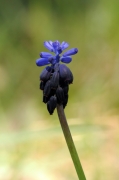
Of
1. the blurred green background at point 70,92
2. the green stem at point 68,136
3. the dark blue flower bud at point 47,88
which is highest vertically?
the blurred green background at point 70,92

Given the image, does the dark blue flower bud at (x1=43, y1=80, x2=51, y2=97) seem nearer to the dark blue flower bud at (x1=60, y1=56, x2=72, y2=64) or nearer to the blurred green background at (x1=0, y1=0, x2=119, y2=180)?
the dark blue flower bud at (x1=60, y1=56, x2=72, y2=64)

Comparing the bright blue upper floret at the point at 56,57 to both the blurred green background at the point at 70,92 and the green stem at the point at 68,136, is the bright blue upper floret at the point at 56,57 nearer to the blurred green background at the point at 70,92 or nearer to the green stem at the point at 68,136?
the green stem at the point at 68,136

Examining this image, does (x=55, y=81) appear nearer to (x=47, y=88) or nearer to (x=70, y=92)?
(x=47, y=88)

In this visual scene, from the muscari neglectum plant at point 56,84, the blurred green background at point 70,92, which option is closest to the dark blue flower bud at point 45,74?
the muscari neglectum plant at point 56,84

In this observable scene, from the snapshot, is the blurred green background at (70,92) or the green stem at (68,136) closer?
the green stem at (68,136)

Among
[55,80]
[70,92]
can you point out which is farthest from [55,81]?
[70,92]

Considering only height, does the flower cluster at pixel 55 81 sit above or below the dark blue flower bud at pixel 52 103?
above

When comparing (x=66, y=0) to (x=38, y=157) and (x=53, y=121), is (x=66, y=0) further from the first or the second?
(x=38, y=157)

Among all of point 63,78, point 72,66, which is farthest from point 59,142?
point 63,78
